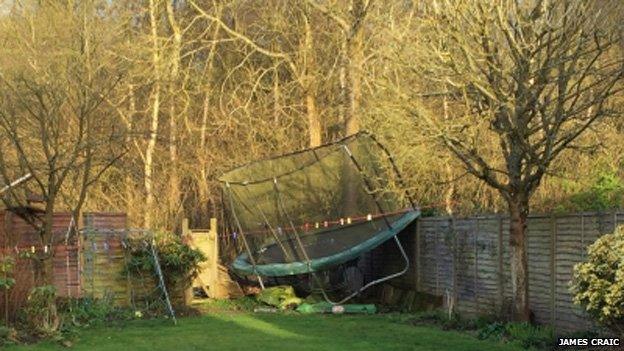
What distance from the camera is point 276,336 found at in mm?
13016

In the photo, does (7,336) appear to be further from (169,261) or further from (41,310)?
(169,261)

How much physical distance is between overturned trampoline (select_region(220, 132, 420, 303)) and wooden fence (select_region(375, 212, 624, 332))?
0.55 metres

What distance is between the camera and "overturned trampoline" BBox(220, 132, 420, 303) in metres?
17.7

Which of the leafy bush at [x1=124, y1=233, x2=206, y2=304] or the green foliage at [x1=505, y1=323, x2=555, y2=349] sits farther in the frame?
the leafy bush at [x1=124, y1=233, x2=206, y2=304]

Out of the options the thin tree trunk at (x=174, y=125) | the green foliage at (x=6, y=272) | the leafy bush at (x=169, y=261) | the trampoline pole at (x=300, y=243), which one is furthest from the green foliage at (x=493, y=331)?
the thin tree trunk at (x=174, y=125)

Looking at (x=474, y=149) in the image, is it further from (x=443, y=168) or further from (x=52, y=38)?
(x=52, y=38)

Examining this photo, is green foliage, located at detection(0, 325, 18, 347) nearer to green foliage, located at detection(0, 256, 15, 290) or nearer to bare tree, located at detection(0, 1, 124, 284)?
green foliage, located at detection(0, 256, 15, 290)

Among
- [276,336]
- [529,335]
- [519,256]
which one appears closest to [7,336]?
[276,336]

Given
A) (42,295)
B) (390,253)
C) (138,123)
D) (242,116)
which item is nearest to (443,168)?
(390,253)

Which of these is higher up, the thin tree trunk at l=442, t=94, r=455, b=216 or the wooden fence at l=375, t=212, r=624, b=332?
the thin tree trunk at l=442, t=94, r=455, b=216

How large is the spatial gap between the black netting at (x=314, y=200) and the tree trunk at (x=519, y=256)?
5.01 meters

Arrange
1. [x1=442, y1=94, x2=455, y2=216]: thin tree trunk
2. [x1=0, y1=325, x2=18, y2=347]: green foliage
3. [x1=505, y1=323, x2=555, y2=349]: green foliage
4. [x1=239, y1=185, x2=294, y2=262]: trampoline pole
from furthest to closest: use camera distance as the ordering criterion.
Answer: [x1=442, y1=94, x2=455, y2=216]: thin tree trunk, [x1=239, y1=185, x2=294, y2=262]: trampoline pole, [x1=0, y1=325, x2=18, y2=347]: green foliage, [x1=505, y1=323, x2=555, y2=349]: green foliage

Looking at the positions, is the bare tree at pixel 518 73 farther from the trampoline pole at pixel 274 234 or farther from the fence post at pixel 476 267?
the trampoline pole at pixel 274 234

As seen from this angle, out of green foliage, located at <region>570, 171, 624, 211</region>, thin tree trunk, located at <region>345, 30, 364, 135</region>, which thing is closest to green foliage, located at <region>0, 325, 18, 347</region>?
green foliage, located at <region>570, 171, 624, 211</region>
